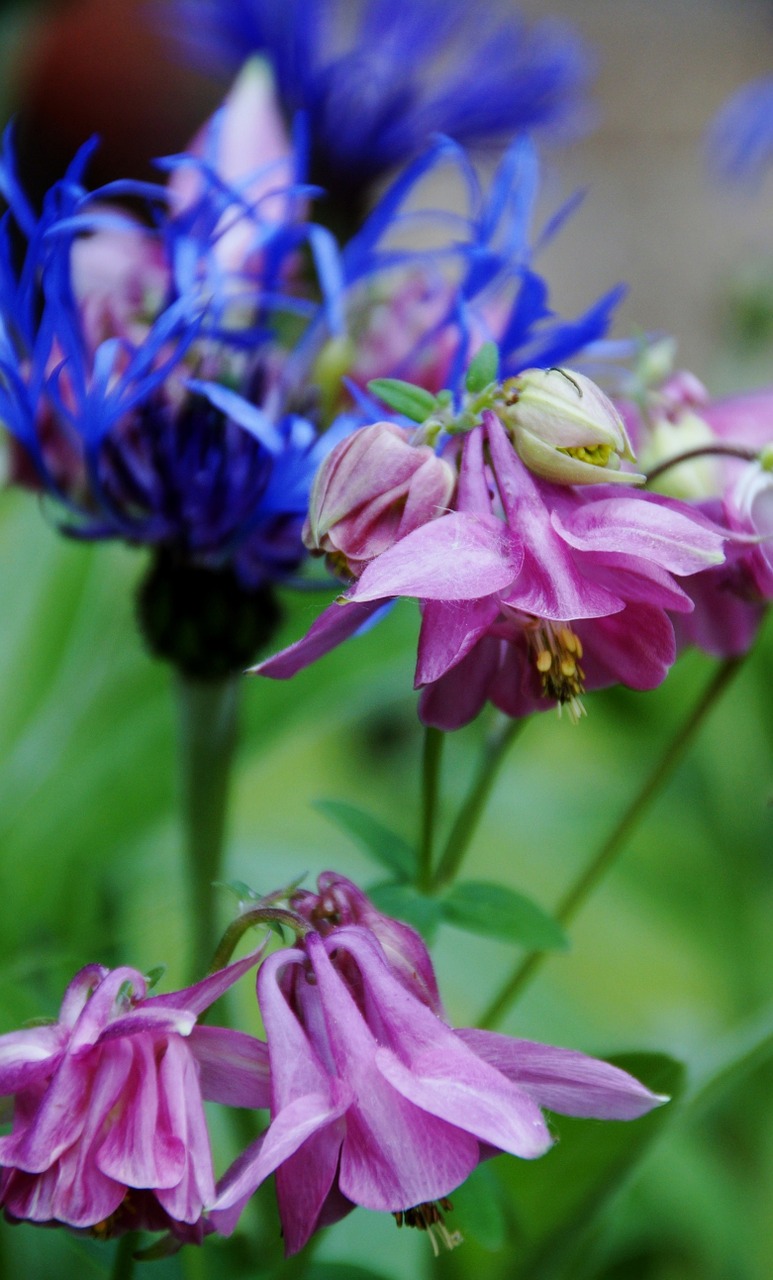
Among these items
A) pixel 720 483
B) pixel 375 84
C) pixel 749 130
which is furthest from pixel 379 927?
pixel 375 84

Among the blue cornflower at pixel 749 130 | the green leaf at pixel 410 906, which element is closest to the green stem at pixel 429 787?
the green leaf at pixel 410 906

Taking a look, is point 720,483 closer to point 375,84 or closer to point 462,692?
point 462,692

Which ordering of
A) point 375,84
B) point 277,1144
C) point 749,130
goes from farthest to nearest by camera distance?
point 375,84 < point 749,130 < point 277,1144

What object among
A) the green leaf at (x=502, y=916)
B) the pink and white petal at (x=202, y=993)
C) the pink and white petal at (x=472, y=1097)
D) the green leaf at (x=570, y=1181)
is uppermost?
the pink and white petal at (x=472, y=1097)

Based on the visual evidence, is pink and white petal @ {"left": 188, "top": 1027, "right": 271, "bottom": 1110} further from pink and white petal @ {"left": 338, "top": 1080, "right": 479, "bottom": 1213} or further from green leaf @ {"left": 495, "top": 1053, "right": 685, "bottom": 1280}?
green leaf @ {"left": 495, "top": 1053, "right": 685, "bottom": 1280}

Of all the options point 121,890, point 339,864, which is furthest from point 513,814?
point 121,890

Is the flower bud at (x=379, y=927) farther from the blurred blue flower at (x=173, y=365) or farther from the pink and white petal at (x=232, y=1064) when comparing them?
the blurred blue flower at (x=173, y=365)
